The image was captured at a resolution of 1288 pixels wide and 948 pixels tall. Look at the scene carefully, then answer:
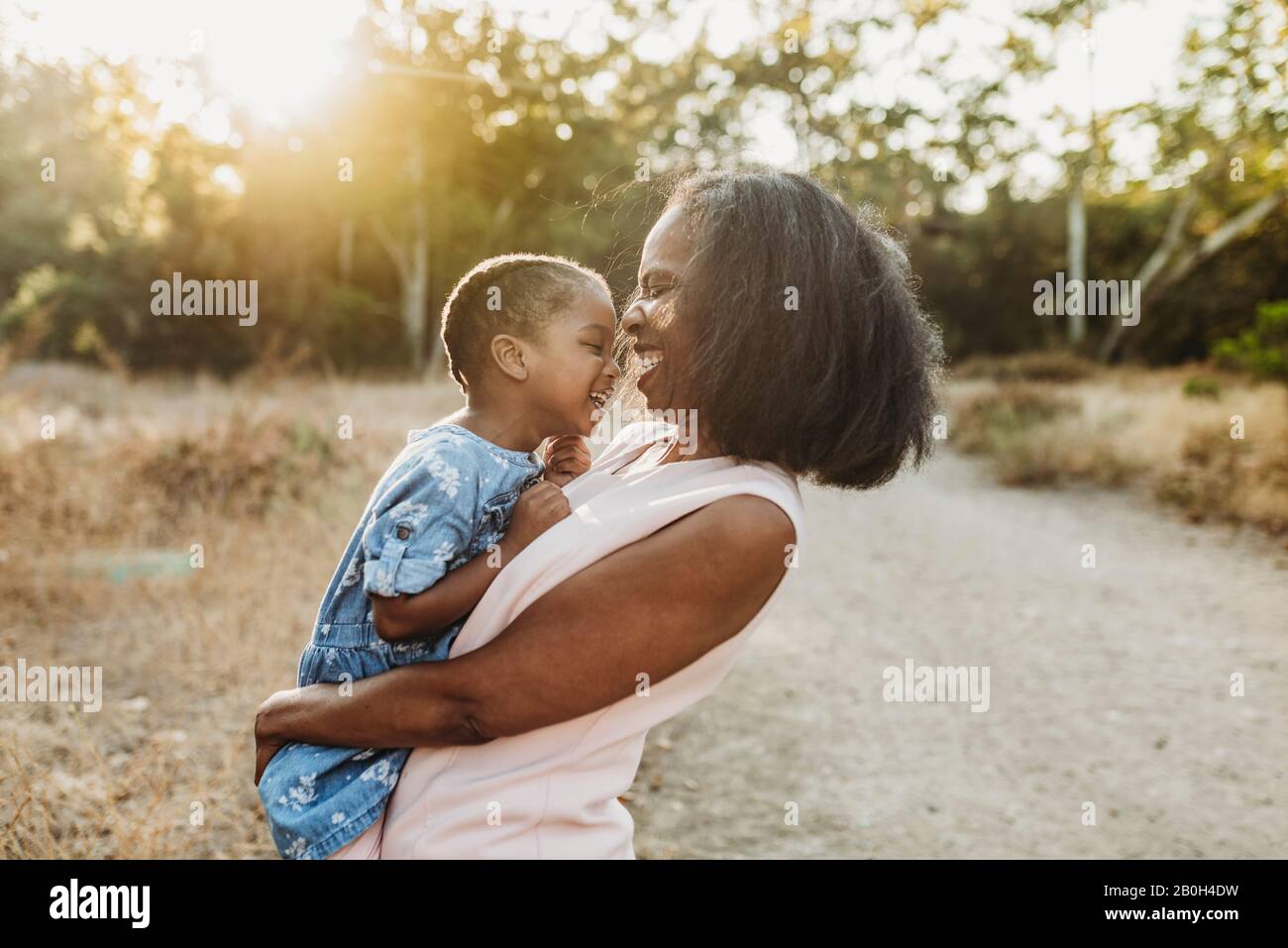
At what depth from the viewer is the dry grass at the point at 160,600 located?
2.83 meters

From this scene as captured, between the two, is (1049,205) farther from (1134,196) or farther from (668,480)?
(668,480)

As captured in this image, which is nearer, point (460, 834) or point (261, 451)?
point (460, 834)

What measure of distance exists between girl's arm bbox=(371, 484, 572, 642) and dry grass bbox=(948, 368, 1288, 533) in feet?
27.6

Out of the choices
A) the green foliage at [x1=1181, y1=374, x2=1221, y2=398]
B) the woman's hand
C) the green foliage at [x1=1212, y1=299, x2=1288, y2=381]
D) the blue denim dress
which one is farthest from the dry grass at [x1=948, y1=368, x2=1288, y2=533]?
the woman's hand

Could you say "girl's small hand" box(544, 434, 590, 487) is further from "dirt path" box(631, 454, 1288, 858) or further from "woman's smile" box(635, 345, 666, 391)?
"dirt path" box(631, 454, 1288, 858)

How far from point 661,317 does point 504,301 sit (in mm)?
395

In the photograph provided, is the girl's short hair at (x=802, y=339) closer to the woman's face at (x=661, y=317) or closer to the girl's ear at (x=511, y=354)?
the woman's face at (x=661, y=317)

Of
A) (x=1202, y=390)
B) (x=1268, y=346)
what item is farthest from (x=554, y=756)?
(x=1268, y=346)

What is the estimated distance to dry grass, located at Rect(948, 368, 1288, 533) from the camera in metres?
8.83

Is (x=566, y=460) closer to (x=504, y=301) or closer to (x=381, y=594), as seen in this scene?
(x=504, y=301)

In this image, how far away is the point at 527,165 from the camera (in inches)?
925

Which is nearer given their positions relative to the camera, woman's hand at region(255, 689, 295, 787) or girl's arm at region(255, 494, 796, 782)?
girl's arm at region(255, 494, 796, 782)
